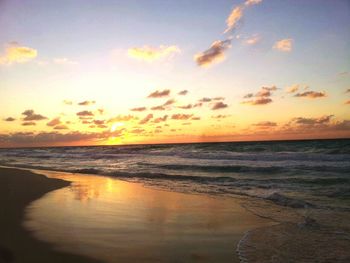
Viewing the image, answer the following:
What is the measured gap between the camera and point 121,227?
24.4 feet

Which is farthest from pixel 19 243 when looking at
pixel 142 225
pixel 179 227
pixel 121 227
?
pixel 179 227

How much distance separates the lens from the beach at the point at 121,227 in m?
5.73

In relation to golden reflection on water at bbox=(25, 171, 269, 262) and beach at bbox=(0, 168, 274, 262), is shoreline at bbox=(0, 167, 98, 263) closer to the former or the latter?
beach at bbox=(0, 168, 274, 262)

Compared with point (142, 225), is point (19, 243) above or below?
above

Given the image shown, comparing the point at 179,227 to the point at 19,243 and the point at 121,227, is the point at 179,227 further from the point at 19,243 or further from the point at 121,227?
the point at 19,243

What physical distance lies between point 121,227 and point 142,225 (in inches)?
20.4

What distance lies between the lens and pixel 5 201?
10.3m

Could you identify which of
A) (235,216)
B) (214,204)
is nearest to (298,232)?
(235,216)

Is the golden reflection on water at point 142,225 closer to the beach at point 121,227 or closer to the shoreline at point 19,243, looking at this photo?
the beach at point 121,227

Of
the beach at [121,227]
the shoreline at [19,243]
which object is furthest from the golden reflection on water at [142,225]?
the shoreline at [19,243]

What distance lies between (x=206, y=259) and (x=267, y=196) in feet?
22.7

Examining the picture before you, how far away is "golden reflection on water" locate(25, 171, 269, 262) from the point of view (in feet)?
19.3

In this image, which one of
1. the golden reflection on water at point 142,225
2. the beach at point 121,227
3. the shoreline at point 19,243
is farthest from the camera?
the golden reflection on water at point 142,225

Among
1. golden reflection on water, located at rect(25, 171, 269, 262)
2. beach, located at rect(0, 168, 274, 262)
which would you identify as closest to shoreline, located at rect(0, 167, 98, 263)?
beach, located at rect(0, 168, 274, 262)
